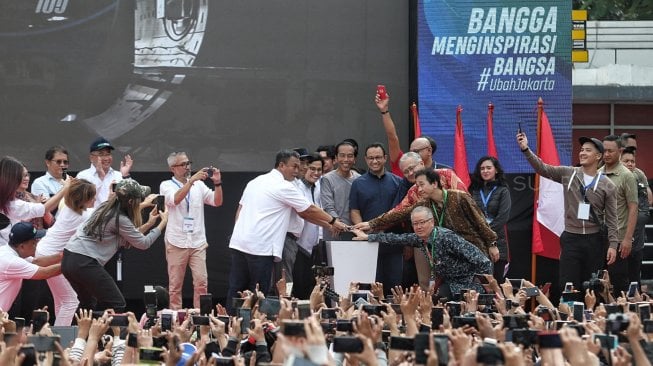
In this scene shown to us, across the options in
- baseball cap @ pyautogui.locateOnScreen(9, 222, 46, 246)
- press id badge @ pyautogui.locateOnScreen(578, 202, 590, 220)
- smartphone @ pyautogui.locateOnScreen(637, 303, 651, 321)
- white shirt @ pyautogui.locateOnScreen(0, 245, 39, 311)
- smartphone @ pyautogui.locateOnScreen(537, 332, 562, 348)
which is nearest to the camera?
smartphone @ pyautogui.locateOnScreen(537, 332, 562, 348)

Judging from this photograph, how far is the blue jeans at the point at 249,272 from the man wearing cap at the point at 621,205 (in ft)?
8.80

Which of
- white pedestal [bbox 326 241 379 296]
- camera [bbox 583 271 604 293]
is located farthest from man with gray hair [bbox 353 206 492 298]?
white pedestal [bbox 326 241 379 296]

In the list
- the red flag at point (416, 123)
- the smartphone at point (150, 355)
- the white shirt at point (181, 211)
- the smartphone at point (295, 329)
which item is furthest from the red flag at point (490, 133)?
the smartphone at point (295, 329)

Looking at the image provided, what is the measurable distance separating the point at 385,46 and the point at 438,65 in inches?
20.0

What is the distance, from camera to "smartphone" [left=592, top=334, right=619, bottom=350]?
4969mm

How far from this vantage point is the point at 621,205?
1041 centimetres

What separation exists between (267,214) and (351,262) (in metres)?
1.08

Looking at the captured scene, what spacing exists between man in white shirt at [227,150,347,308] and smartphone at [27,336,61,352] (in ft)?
16.4

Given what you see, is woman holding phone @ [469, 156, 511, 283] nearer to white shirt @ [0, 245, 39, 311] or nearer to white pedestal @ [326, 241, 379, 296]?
white pedestal @ [326, 241, 379, 296]

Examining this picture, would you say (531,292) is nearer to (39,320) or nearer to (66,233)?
(39,320)

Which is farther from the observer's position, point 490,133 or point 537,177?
point 537,177

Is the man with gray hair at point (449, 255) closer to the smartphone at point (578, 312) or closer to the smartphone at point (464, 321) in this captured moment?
the smartphone at point (578, 312)

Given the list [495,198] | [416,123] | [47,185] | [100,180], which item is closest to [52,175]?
[47,185]

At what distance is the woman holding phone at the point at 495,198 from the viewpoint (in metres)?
10.9
